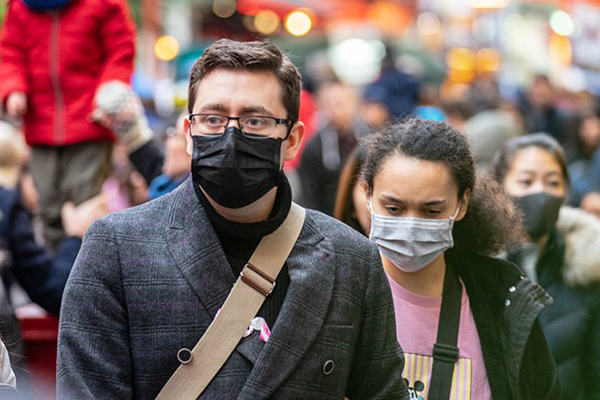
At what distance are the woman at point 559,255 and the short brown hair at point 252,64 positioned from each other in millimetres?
2175

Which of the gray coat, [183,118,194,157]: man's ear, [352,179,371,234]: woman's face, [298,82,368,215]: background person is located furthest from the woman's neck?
[298,82,368,215]: background person

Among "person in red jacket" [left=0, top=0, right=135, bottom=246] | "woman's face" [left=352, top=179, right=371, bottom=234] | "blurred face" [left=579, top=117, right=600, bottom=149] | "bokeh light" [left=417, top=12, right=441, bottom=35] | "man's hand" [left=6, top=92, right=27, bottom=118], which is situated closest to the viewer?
"woman's face" [left=352, top=179, right=371, bottom=234]

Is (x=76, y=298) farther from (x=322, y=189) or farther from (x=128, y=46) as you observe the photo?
(x=322, y=189)

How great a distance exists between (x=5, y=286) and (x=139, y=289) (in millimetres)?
2937

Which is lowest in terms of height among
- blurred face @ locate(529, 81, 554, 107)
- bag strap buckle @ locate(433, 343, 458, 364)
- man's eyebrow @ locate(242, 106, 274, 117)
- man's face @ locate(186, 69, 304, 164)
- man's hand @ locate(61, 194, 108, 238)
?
blurred face @ locate(529, 81, 554, 107)

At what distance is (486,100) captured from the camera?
50.4 feet

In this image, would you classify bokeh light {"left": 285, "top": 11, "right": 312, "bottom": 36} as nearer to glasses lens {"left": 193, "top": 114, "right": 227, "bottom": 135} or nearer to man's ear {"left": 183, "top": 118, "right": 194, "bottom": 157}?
man's ear {"left": 183, "top": 118, "right": 194, "bottom": 157}

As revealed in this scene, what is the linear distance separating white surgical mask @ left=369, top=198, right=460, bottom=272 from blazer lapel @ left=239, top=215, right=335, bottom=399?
2.52 ft

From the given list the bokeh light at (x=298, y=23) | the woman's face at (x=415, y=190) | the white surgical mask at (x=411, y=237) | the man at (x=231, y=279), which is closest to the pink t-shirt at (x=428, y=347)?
the white surgical mask at (x=411, y=237)

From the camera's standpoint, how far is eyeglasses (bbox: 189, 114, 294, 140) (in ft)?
10.8

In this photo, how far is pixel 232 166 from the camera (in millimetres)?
3225

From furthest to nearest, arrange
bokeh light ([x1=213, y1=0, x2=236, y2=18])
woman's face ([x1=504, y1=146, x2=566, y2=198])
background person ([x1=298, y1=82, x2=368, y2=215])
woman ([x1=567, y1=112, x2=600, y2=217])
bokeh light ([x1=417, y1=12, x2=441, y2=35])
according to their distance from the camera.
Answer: bokeh light ([x1=417, y1=12, x2=441, y2=35]), bokeh light ([x1=213, y1=0, x2=236, y2=18]), background person ([x1=298, y1=82, x2=368, y2=215]), woman ([x1=567, y1=112, x2=600, y2=217]), woman's face ([x1=504, y1=146, x2=566, y2=198])

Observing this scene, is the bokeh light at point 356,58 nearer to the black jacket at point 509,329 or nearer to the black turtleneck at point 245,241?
Answer: the black jacket at point 509,329

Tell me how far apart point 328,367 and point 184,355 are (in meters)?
0.46
